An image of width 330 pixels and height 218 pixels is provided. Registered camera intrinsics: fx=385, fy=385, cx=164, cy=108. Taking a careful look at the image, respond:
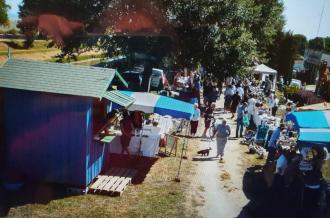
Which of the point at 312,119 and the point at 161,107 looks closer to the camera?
the point at 312,119

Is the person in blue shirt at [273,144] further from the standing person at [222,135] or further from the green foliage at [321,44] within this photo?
the green foliage at [321,44]

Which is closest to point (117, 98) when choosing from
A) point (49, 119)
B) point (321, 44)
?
point (49, 119)

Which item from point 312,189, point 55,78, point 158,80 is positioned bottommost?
point 312,189

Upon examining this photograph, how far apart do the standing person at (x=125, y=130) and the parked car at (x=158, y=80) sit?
593 inches

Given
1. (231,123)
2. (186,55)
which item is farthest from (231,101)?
(186,55)

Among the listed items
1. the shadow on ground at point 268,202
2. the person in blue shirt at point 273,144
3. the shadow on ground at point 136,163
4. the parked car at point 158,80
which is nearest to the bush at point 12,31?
the parked car at point 158,80

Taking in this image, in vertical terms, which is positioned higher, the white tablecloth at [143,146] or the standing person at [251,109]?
the standing person at [251,109]

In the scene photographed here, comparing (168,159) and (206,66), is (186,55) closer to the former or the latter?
(206,66)

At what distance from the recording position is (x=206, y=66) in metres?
23.1

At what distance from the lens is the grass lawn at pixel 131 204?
31.1 ft

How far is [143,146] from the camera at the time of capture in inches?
563

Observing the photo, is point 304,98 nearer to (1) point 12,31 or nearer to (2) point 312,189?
(2) point 312,189

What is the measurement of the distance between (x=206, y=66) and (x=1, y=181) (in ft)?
49.4

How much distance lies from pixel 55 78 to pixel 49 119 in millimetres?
1118
